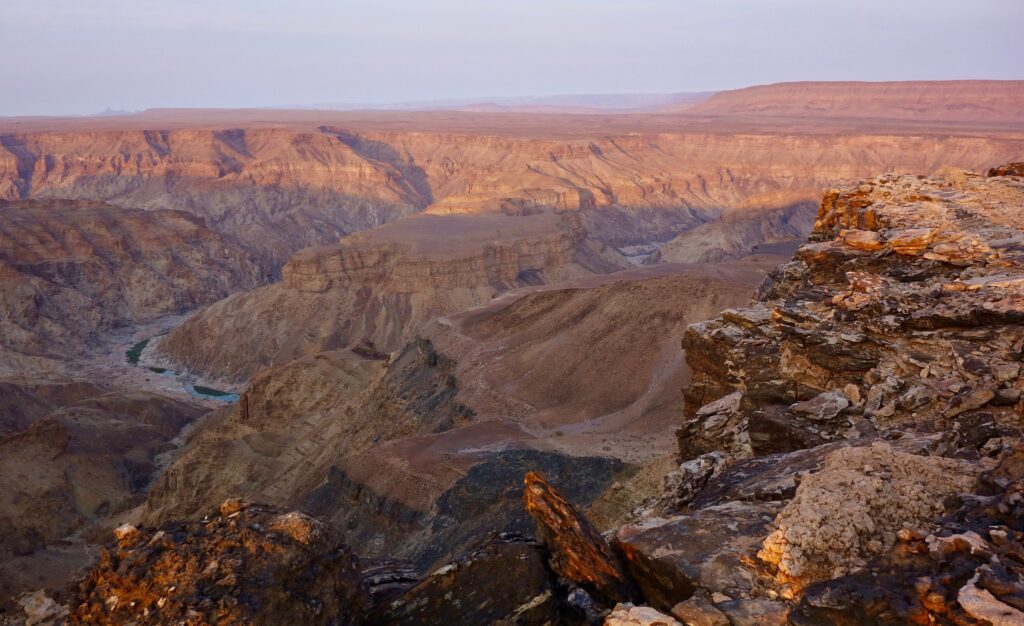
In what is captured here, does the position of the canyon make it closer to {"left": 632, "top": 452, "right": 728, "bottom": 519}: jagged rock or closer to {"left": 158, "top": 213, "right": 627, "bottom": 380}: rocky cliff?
{"left": 632, "top": 452, "right": 728, "bottom": 519}: jagged rock

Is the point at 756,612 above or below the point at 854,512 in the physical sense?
below

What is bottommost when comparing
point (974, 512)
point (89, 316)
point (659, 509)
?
point (89, 316)

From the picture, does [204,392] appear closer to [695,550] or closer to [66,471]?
[66,471]

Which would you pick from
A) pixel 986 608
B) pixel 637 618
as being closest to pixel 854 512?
pixel 986 608

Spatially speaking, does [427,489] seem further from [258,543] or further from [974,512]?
[974,512]

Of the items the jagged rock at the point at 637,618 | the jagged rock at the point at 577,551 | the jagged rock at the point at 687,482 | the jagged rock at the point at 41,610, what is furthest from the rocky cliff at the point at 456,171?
the jagged rock at the point at 637,618

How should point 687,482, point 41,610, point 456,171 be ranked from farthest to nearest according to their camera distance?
point 456,171, point 41,610, point 687,482

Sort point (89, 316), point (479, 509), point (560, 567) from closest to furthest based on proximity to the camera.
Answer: point (560, 567) → point (479, 509) → point (89, 316)

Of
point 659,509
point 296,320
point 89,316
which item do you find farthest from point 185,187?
point 659,509
